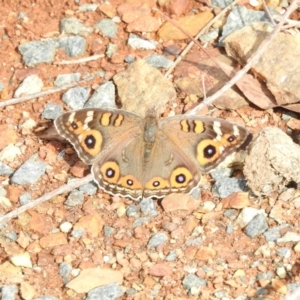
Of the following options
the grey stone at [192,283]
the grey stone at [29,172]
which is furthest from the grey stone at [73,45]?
the grey stone at [192,283]

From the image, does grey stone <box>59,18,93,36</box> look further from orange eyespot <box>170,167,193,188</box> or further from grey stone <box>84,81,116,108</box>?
orange eyespot <box>170,167,193,188</box>

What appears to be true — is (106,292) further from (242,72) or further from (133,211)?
(242,72)

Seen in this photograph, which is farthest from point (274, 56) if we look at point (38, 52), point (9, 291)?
point (9, 291)

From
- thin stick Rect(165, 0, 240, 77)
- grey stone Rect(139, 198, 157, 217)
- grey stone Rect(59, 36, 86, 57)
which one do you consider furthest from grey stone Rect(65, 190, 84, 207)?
grey stone Rect(59, 36, 86, 57)

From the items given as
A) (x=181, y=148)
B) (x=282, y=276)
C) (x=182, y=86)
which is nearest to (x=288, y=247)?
(x=282, y=276)

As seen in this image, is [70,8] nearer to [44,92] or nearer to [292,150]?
[44,92]
